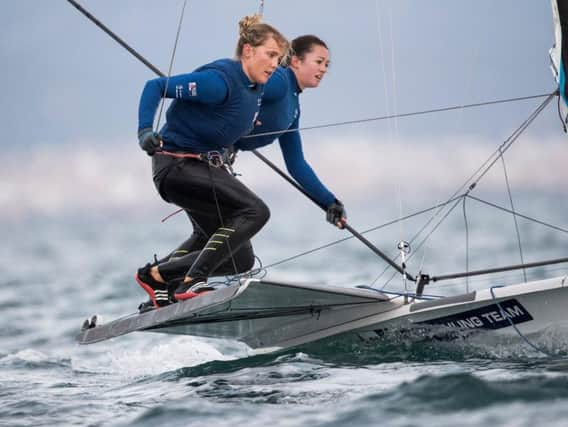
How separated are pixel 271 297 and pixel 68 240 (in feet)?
95.8

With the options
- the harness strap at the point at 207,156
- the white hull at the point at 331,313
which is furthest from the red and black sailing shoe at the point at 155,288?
the harness strap at the point at 207,156

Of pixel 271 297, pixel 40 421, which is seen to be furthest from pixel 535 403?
pixel 40 421

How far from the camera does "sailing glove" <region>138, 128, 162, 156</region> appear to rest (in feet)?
13.8

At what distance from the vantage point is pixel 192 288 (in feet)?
14.8

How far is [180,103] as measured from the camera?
454cm

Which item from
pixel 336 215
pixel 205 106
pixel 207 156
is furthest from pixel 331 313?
pixel 205 106

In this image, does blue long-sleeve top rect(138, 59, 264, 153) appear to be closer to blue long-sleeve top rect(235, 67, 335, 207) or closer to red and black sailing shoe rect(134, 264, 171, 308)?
blue long-sleeve top rect(235, 67, 335, 207)

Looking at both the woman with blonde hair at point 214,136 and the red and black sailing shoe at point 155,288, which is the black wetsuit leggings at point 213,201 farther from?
the red and black sailing shoe at point 155,288

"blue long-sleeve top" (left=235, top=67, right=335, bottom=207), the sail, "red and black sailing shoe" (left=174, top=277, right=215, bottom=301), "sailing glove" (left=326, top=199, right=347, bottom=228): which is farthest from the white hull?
the sail

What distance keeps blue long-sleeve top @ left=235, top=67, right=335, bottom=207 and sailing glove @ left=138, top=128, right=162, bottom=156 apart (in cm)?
66

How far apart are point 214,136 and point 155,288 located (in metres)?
0.77

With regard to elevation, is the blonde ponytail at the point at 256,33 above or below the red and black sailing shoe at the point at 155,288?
above

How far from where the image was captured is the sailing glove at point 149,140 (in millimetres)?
4207

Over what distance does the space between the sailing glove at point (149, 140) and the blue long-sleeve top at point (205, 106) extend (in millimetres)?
37
